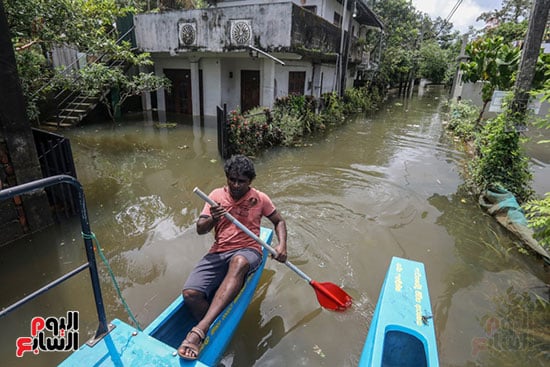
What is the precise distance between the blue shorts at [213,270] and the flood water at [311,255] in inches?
32.8

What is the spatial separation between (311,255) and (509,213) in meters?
3.67

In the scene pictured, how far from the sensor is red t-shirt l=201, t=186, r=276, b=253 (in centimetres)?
297

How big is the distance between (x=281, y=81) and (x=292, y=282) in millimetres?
10496

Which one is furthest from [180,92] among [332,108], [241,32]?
[332,108]

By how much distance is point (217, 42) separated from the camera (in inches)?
436

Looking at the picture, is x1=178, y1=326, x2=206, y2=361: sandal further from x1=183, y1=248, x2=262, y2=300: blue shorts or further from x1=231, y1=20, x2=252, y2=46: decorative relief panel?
x1=231, y1=20, x2=252, y2=46: decorative relief panel

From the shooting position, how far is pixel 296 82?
14.1m

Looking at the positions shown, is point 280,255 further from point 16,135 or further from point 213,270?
point 16,135

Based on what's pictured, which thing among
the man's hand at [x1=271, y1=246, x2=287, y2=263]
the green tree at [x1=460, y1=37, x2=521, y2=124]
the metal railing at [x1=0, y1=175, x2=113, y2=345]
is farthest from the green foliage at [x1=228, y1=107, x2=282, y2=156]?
the green tree at [x1=460, y1=37, x2=521, y2=124]

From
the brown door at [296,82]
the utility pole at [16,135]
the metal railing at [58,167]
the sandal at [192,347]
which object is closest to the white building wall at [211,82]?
the brown door at [296,82]

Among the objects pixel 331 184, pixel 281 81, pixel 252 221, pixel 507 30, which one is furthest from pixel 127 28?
pixel 507 30

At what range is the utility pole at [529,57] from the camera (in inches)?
217

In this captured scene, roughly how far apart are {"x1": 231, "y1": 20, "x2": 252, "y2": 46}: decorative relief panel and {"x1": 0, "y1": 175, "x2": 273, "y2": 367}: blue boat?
1002 cm

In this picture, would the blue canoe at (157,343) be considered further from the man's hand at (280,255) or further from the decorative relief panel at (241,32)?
the decorative relief panel at (241,32)
